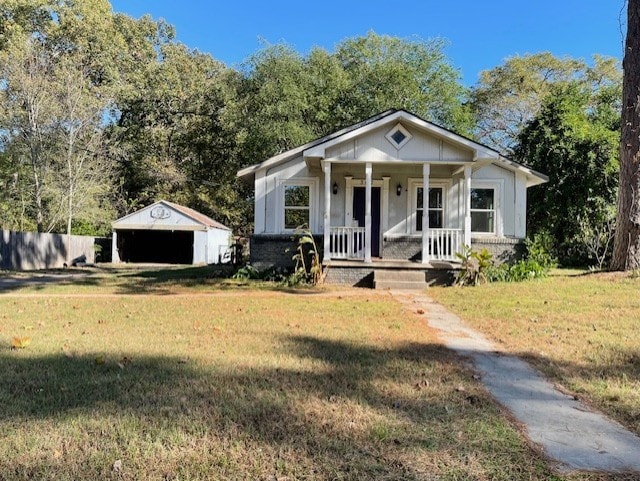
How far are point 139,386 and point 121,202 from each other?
102ft

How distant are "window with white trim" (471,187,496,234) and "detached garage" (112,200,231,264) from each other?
15.3 metres

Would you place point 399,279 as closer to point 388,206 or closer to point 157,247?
point 388,206

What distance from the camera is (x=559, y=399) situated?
13.4 ft

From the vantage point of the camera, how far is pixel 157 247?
2973 centimetres

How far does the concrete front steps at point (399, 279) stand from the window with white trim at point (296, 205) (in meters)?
3.29

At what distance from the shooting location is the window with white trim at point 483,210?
15266mm

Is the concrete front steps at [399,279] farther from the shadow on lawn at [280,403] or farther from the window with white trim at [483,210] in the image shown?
the shadow on lawn at [280,403]

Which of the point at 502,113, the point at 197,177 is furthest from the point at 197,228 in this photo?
the point at 502,113

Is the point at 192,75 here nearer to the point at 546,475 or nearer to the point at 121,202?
the point at 121,202

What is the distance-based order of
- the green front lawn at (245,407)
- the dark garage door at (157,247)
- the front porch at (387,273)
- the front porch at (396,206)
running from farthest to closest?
the dark garage door at (157,247) → the front porch at (396,206) → the front porch at (387,273) → the green front lawn at (245,407)

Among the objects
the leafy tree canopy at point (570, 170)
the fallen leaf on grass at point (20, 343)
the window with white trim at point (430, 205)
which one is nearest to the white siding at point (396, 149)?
the window with white trim at point (430, 205)

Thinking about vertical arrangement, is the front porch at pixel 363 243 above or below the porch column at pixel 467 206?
below

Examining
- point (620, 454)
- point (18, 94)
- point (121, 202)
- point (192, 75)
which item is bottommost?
point (620, 454)

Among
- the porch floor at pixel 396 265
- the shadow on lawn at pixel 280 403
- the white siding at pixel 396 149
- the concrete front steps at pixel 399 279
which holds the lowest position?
the shadow on lawn at pixel 280 403
